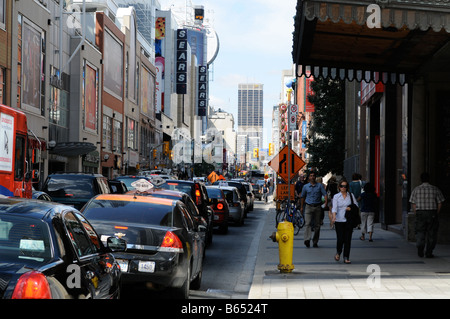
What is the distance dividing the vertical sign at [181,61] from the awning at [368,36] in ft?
368

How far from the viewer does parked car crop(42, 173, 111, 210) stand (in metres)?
19.6

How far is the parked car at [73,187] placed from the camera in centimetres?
1958

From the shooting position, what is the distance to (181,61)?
133125mm

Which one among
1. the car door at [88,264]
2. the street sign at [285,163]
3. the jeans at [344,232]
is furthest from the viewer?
the street sign at [285,163]

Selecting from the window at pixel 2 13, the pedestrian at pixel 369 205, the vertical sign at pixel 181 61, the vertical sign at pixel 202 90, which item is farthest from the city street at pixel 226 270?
the vertical sign at pixel 202 90

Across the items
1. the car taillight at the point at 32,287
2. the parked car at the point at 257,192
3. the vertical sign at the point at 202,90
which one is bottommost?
the parked car at the point at 257,192

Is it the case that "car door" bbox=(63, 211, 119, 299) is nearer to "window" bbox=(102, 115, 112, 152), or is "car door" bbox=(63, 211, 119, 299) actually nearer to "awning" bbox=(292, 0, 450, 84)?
"awning" bbox=(292, 0, 450, 84)

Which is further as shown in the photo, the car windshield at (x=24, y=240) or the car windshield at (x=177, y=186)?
the car windshield at (x=177, y=186)

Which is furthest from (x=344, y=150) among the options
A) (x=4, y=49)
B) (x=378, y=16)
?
(x=378, y=16)

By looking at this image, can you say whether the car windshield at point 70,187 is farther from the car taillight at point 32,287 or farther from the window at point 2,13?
the window at point 2,13

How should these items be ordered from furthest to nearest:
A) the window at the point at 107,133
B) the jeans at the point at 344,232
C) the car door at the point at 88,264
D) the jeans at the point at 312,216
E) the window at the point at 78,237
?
1. the window at the point at 107,133
2. the jeans at the point at 312,216
3. the jeans at the point at 344,232
4. the window at the point at 78,237
5. the car door at the point at 88,264

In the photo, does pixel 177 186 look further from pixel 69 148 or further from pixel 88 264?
pixel 69 148
